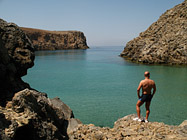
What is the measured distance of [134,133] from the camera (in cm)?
788

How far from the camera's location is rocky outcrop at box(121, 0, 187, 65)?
48.9 metres

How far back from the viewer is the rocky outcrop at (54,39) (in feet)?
492

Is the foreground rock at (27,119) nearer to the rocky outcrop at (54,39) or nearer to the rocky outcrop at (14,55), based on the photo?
the rocky outcrop at (14,55)

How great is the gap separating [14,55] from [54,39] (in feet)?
531

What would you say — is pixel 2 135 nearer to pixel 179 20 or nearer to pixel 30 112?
pixel 30 112

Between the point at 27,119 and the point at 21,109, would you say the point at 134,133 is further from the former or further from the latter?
the point at 21,109

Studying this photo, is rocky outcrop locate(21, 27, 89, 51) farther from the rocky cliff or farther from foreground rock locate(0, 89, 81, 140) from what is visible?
foreground rock locate(0, 89, 81, 140)

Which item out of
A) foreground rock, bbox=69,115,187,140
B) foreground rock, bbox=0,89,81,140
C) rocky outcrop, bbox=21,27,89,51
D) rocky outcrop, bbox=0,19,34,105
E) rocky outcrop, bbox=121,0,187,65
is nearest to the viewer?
foreground rock, bbox=0,89,81,140

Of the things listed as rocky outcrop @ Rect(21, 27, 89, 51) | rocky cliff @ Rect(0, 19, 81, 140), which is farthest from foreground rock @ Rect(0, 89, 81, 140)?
rocky outcrop @ Rect(21, 27, 89, 51)

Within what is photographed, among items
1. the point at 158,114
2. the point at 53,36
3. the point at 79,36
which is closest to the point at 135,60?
the point at 158,114

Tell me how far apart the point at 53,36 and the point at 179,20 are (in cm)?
13032

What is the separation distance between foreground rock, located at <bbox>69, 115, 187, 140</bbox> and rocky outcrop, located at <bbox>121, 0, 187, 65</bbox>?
43.2 meters

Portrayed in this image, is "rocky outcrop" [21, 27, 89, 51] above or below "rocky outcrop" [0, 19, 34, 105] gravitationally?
above

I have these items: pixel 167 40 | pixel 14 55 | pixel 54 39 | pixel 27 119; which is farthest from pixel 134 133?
pixel 54 39
